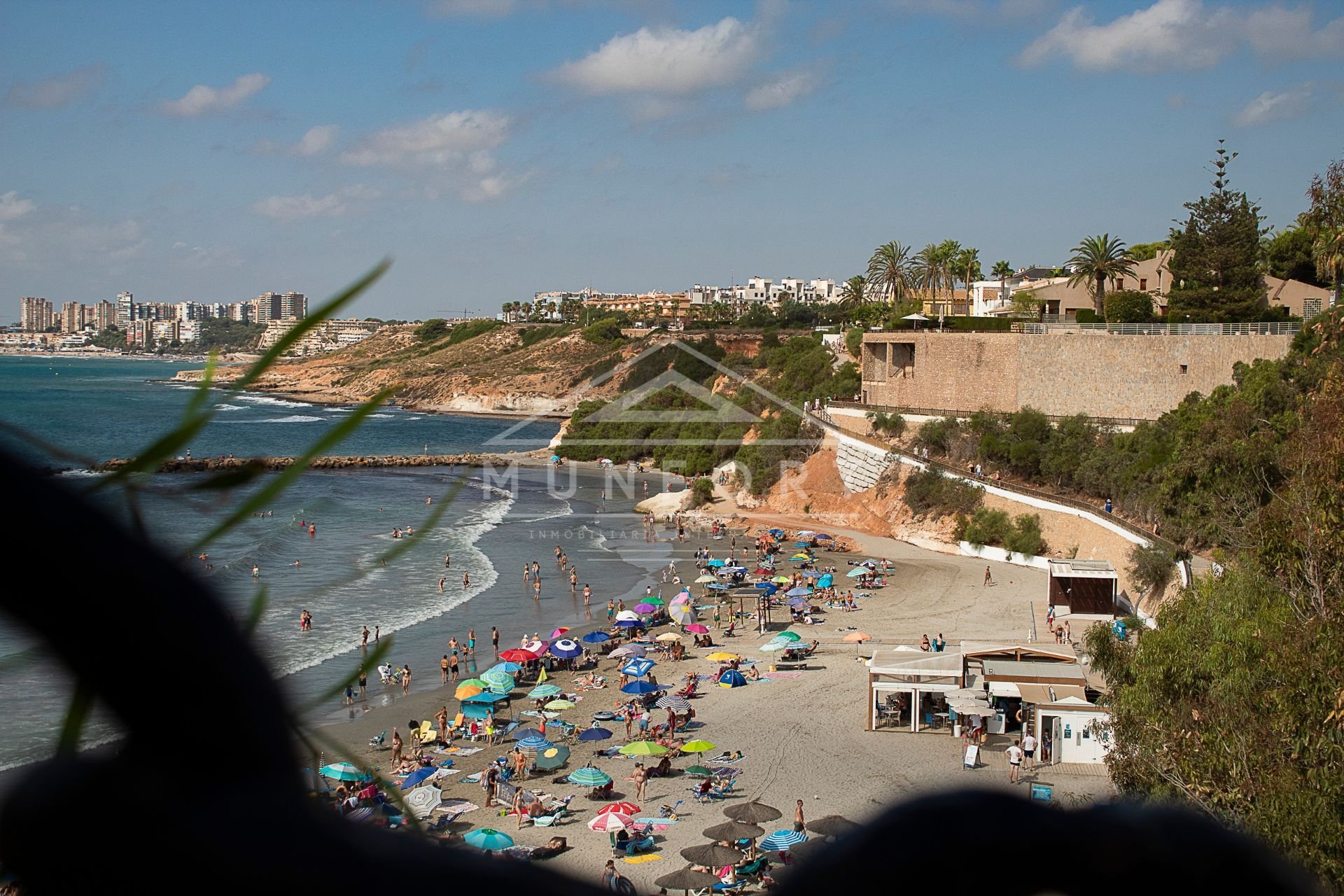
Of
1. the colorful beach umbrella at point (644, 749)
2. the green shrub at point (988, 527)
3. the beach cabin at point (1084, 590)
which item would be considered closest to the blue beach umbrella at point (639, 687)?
the colorful beach umbrella at point (644, 749)

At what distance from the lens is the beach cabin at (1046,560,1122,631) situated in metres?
24.4

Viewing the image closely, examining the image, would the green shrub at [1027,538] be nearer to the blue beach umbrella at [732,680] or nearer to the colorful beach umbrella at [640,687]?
the blue beach umbrella at [732,680]

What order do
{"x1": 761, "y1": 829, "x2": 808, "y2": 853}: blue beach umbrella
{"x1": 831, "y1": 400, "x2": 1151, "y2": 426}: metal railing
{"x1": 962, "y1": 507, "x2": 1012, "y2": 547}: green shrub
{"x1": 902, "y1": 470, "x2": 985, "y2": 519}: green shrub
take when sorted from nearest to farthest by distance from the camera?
{"x1": 761, "y1": 829, "x2": 808, "y2": 853}: blue beach umbrella → {"x1": 962, "y1": 507, "x2": 1012, "y2": 547}: green shrub → {"x1": 831, "y1": 400, "x2": 1151, "y2": 426}: metal railing → {"x1": 902, "y1": 470, "x2": 985, "y2": 519}: green shrub

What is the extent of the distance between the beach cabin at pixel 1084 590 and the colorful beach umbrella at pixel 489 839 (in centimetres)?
1500

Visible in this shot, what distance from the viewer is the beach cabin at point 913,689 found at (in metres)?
18.6

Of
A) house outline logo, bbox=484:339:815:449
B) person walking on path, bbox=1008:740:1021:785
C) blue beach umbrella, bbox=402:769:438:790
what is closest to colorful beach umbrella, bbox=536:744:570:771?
blue beach umbrella, bbox=402:769:438:790

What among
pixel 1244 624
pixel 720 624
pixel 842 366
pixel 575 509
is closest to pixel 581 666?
pixel 720 624

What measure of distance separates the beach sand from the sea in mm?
2914

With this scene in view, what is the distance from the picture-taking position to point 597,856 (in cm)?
1416

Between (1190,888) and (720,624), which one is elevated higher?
(1190,888)

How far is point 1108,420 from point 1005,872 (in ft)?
117

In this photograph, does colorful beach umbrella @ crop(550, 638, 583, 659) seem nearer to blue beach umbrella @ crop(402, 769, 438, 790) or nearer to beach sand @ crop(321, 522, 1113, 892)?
beach sand @ crop(321, 522, 1113, 892)

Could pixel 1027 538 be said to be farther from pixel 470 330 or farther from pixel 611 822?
pixel 470 330

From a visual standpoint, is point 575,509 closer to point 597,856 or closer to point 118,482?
point 597,856
